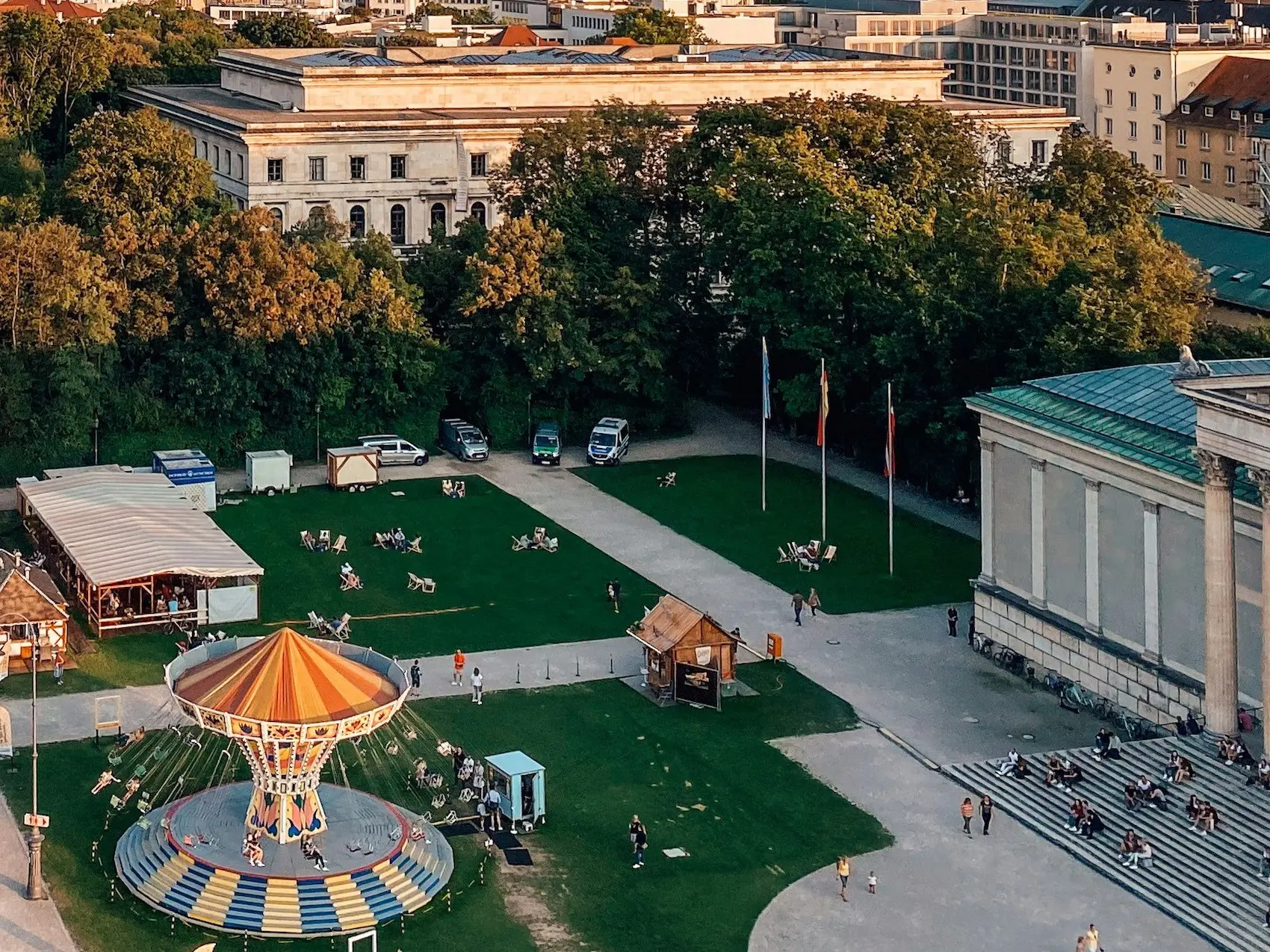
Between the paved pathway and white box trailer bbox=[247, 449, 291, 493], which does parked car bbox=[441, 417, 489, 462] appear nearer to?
white box trailer bbox=[247, 449, 291, 493]

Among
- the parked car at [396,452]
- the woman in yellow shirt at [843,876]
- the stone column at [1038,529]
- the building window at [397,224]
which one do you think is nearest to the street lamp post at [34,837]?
the woman in yellow shirt at [843,876]

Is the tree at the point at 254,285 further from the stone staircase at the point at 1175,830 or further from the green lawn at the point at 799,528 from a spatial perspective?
the stone staircase at the point at 1175,830

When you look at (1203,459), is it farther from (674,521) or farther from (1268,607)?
(674,521)

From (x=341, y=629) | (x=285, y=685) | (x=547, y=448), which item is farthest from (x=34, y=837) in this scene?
(x=547, y=448)

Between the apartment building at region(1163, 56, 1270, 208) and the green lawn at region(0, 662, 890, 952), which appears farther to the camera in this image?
the apartment building at region(1163, 56, 1270, 208)

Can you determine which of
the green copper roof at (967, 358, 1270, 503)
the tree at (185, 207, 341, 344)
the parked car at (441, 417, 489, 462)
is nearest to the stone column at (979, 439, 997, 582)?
the green copper roof at (967, 358, 1270, 503)

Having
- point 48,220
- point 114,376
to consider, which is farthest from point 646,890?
point 48,220
